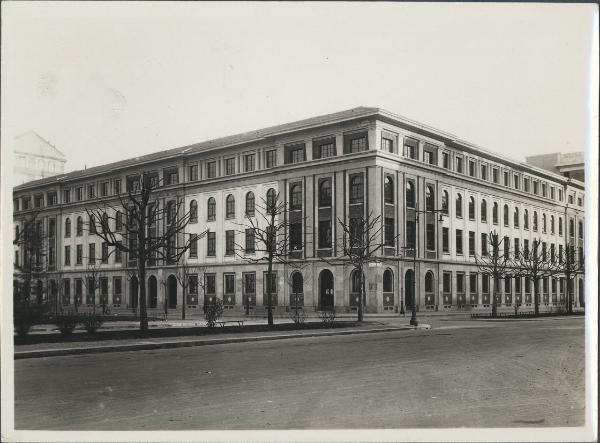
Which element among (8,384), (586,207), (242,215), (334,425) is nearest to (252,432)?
(334,425)

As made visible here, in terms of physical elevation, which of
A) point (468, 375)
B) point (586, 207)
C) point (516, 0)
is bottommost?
point (468, 375)

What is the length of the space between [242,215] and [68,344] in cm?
3175

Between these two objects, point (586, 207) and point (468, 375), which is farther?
point (468, 375)

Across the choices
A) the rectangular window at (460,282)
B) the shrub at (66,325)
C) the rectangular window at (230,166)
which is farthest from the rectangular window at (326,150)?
the shrub at (66,325)

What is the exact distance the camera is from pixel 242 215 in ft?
161

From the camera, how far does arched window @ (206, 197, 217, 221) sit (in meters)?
50.0

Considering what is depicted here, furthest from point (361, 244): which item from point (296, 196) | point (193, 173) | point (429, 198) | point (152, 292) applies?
point (152, 292)

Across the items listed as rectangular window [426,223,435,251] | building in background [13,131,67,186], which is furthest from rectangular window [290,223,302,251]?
building in background [13,131,67,186]

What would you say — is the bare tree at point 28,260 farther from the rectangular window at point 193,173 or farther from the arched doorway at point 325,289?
the arched doorway at point 325,289

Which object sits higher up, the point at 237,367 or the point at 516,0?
the point at 516,0

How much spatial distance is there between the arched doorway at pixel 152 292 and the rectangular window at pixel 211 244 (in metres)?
4.73

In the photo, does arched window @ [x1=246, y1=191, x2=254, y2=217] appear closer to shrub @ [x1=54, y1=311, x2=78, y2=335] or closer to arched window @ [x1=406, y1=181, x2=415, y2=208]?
arched window @ [x1=406, y1=181, x2=415, y2=208]

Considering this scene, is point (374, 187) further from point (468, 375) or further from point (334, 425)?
point (334, 425)

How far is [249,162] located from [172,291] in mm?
11635
